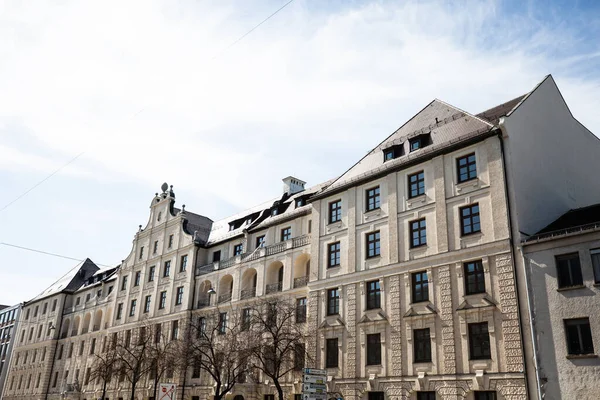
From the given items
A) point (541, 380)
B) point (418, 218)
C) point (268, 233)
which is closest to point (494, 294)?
point (541, 380)

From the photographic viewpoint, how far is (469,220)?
96.8ft

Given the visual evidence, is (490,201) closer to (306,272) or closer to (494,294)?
(494,294)

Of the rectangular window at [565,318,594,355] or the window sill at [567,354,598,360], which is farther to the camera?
the rectangular window at [565,318,594,355]

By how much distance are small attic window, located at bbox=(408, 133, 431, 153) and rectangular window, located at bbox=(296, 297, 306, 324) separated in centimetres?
1252

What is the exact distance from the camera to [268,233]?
4472 cm

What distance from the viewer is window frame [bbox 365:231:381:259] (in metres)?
33.5

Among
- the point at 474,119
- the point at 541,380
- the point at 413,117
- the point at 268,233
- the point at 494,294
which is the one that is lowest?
the point at 541,380

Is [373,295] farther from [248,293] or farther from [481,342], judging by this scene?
[248,293]

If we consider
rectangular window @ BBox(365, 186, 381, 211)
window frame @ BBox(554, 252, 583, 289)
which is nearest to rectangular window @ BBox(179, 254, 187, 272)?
rectangular window @ BBox(365, 186, 381, 211)

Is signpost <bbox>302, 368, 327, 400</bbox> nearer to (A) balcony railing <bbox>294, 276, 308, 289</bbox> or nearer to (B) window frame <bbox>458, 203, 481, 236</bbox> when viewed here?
(B) window frame <bbox>458, 203, 481, 236</bbox>

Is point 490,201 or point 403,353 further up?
point 490,201

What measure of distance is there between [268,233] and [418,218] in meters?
15.9

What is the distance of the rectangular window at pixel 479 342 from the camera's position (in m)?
26.6

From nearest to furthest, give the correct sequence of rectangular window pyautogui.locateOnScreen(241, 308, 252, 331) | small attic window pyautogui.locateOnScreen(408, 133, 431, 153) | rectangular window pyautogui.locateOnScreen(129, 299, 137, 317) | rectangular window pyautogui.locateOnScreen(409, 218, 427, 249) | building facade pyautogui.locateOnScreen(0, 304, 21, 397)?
rectangular window pyautogui.locateOnScreen(409, 218, 427, 249), small attic window pyautogui.locateOnScreen(408, 133, 431, 153), rectangular window pyautogui.locateOnScreen(241, 308, 252, 331), rectangular window pyautogui.locateOnScreen(129, 299, 137, 317), building facade pyautogui.locateOnScreen(0, 304, 21, 397)
